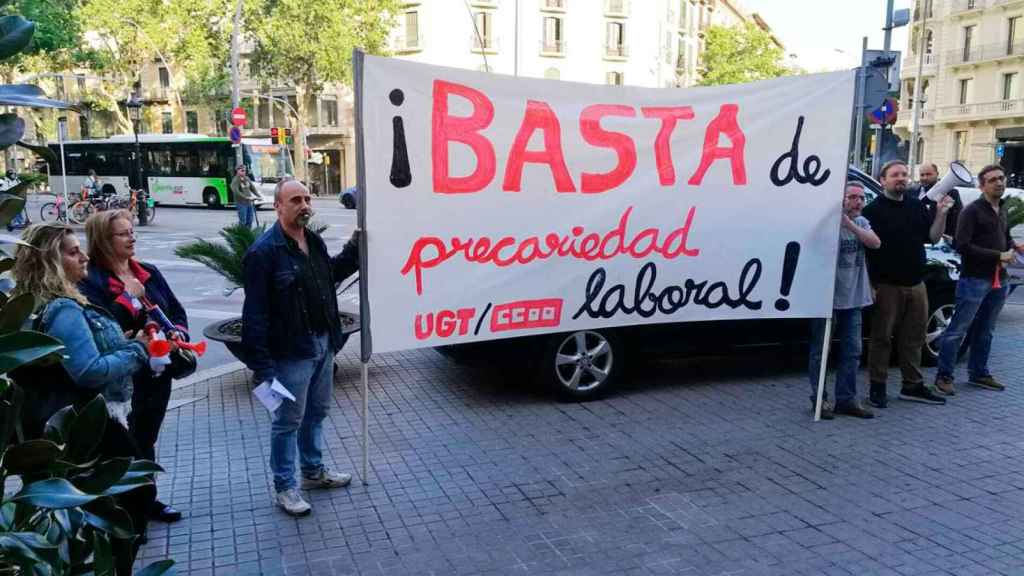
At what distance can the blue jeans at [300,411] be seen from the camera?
4129 millimetres

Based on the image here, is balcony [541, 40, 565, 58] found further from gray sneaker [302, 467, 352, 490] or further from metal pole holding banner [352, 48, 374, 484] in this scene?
gray sneaker [302, 467, 352, 490]

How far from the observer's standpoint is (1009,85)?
4741cm

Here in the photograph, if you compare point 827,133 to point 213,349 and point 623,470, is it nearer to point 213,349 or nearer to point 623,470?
point 623,470

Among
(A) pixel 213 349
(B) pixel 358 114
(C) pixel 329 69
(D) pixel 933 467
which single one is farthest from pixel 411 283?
(C) pixel 329 69

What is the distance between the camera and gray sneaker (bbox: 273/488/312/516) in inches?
167

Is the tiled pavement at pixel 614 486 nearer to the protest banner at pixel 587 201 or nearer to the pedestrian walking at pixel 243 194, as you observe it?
the protest banner at pixel 587 201

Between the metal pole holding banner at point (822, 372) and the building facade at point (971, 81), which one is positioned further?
the building facade at point (971, 81)

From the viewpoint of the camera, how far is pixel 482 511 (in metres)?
4.34

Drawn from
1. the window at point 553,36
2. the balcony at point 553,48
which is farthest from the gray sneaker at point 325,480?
the window at point 553,36

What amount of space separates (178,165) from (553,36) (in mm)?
30786

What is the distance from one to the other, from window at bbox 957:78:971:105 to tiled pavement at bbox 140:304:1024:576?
51.9 metres

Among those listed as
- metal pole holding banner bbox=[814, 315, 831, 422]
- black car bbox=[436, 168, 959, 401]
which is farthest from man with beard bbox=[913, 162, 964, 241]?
metal pole holding banner bbox=[814, 315, 831, 422]

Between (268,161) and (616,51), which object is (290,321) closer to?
→ (268,161)

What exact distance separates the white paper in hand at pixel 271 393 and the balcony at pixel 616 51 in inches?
2180
